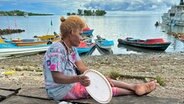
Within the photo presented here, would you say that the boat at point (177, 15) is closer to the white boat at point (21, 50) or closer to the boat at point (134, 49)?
the boat at point (134, 49)

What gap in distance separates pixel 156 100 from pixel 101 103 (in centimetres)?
71

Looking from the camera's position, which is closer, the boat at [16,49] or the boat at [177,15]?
the boat at [16,49]

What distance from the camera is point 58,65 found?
3.84 m

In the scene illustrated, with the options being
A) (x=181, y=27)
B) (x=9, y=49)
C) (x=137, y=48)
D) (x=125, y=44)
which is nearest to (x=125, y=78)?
(x=9, y=49)

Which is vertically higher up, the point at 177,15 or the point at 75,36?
the point at 75,36

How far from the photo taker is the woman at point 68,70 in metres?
3.82

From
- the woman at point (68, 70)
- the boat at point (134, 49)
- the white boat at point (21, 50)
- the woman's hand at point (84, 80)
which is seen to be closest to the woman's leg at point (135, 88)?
the woman at point (68, 70)

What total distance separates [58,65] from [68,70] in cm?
27

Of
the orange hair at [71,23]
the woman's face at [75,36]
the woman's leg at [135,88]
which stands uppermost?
the orange hair at [71,23]

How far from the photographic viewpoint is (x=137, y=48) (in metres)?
33.4

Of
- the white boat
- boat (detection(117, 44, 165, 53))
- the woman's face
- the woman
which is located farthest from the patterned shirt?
boat (detection(117, 44, 165, 53))

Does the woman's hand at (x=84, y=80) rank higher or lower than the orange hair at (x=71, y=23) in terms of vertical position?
lower

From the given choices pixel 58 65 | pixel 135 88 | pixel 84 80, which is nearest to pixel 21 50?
pixel 135 88

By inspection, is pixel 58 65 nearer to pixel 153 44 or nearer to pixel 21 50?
pixel 21 50
